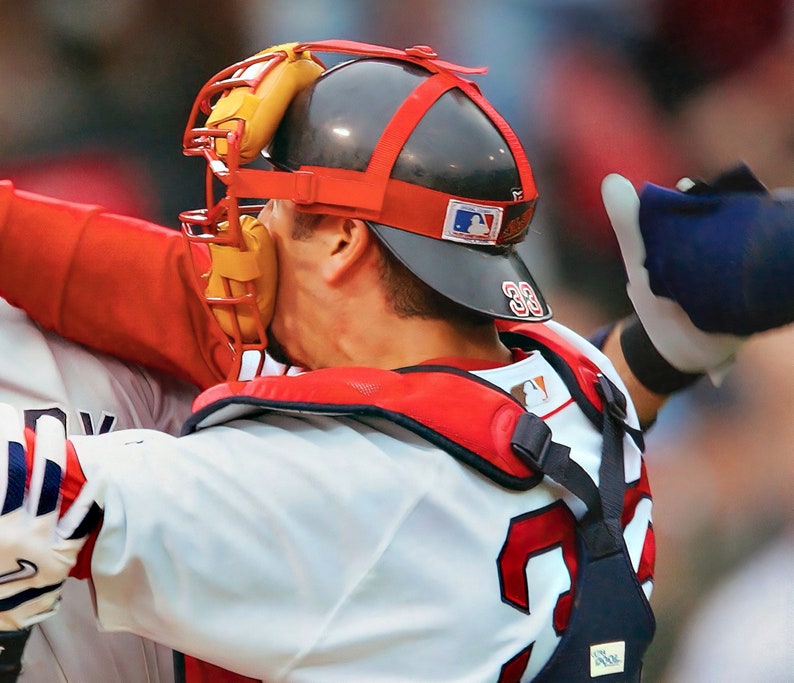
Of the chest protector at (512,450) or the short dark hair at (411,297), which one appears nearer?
the chest protector at (512,450)

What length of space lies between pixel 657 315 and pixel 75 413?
0.86m

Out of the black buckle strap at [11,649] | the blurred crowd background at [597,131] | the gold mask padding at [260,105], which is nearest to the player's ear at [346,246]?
the gold mask padding at [260,105]

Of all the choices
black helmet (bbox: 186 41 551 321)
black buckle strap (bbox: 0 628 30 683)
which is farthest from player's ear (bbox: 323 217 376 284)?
black buckle strap (bbox: 0 628 30 683)

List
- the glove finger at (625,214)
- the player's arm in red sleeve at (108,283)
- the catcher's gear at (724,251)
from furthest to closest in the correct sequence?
the glove finger at (625,214) → the catcher's gear at (724,251) → the player's arm in red sleeve at (108,283)

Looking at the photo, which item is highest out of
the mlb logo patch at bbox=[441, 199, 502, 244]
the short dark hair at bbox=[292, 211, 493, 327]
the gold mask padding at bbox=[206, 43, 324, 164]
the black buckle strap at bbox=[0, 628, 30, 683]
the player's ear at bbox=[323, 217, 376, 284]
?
the gold mask padding at bbox=[206, 43, 324, 164]

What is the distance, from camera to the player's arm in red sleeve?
1081 millimetres

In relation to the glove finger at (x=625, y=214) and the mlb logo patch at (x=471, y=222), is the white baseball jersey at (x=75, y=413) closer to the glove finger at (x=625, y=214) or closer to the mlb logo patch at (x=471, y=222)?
the mlb logo patch at (x=471, y=222)

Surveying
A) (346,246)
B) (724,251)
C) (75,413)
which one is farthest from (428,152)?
(724,251)

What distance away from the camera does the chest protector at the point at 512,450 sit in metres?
0.83

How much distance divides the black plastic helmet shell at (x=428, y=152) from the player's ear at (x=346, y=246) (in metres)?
0.02

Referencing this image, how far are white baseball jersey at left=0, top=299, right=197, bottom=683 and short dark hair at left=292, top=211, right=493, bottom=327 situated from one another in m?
0.38

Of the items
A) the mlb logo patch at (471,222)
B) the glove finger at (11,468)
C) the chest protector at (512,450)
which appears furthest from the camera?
the mlb logo patch at (471,222)

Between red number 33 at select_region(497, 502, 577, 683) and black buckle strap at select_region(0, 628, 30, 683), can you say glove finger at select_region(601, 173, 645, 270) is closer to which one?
red number 33 at select_region(497, 502, 577, 683)

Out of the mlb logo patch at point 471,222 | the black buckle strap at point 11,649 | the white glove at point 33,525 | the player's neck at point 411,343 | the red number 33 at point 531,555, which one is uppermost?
the mlb logo patch at point 471,222
